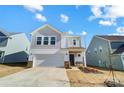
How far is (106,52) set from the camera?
71.3ft

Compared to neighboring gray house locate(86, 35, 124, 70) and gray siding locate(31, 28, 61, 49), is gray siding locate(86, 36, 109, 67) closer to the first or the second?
neighboring gray house locate(86, 35, 124, 70)

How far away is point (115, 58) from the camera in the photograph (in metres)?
19.7

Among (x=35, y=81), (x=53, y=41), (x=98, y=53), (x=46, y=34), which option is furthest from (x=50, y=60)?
(x=35, y=81)

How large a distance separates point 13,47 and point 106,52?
14.6 metres

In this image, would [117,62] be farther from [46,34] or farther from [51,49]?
[46,34]

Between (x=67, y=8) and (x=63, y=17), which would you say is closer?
(x=67, y=8)

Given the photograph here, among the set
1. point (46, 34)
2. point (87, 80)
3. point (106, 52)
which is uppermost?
point (46, 34)

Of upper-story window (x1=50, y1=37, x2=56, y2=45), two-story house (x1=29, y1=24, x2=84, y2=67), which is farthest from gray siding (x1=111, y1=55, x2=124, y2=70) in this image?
upper-story window (x1=50, y1=37, x2=56, y2=45)

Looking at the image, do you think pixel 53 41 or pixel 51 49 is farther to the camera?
pixel 53 41
